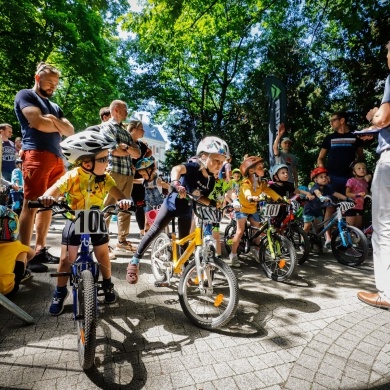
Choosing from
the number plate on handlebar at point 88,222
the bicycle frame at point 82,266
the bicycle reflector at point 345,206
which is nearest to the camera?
the bicycle frame at point 82,266

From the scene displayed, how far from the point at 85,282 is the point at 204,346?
1141 millimetres

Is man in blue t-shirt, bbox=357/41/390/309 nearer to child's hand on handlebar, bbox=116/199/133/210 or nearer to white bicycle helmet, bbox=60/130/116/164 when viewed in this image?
child's hand on handlebar, bbox=116/199/133/210

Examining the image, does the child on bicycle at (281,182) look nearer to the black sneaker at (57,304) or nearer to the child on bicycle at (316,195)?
the child on bicycle at (316,195)

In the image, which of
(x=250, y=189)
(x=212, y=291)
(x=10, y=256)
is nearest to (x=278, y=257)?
(x=250, y=189)

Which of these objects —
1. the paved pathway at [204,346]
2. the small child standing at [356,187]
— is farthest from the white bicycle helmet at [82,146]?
the small child standing at [356,187]

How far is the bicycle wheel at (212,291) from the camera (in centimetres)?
256

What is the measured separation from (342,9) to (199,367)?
19.0 feet

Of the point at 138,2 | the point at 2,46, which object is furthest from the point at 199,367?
the point at 2,46

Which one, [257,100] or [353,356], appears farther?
[257,100]

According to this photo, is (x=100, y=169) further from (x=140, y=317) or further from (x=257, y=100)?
(x=257, y=100)

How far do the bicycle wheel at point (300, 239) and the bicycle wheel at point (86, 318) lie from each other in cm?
360

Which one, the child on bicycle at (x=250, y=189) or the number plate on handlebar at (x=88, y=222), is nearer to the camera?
the number plate on handlebar at (x=88, y=222)

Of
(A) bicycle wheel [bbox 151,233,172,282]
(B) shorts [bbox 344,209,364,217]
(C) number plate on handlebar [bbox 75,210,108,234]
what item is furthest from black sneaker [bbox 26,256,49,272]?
(B) shorts [bbox 344,209,364,217]

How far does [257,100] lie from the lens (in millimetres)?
17969
